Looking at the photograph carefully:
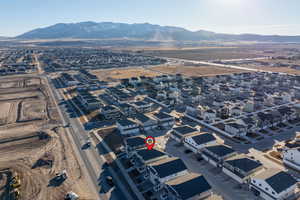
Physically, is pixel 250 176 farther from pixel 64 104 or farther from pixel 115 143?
pixel 64 104

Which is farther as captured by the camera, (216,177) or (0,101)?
(0,101)

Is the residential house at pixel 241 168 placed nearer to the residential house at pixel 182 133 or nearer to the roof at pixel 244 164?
the roof at pixel 244 164

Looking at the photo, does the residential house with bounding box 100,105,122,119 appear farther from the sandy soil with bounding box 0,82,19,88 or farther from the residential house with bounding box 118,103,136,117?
the sandy soil with bounding box 0,82,19,88

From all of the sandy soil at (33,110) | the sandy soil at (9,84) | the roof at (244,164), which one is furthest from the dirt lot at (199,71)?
the roof at (244,164)

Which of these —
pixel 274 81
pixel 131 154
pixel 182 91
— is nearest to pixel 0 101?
pixel 131 154

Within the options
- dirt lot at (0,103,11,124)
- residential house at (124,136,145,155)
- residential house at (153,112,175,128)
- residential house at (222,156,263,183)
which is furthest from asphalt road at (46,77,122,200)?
residential house at (222,156,263,183)

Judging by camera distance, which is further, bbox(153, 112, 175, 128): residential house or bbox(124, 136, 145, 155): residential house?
bbox(153, 112, 175, 128): residential house
